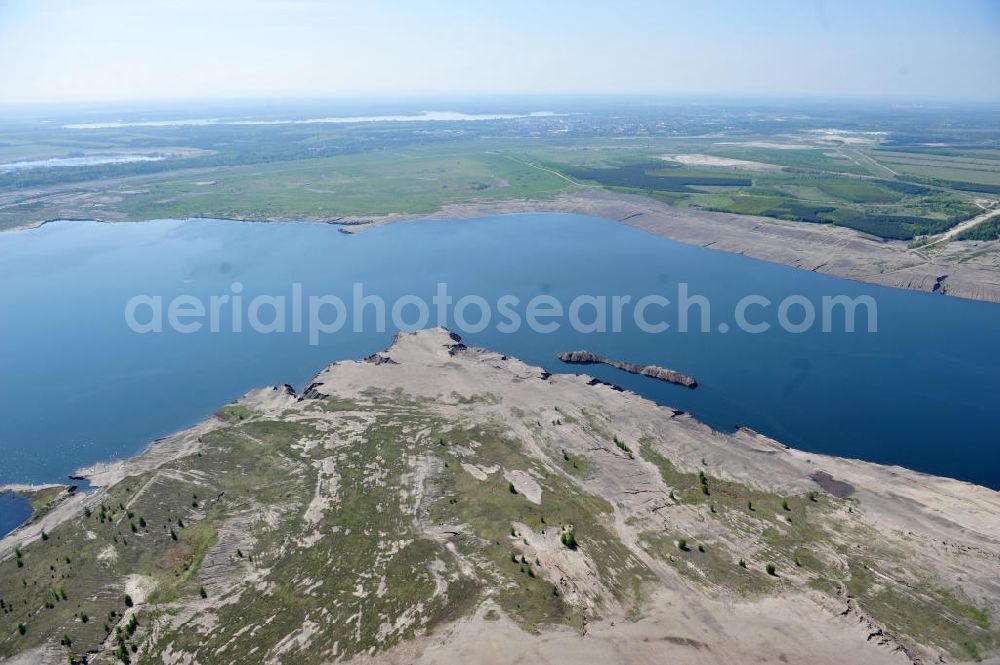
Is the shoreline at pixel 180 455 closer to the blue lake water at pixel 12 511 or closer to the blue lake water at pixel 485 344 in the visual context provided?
the blue lake water at pixel 12 511

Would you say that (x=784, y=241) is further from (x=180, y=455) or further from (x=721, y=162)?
(x=180, y=455)

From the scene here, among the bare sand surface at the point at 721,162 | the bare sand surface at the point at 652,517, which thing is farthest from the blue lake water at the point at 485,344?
the bare sand surface at the point at 721,162

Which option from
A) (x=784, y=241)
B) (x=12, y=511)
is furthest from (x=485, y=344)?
(x=784, y=241)

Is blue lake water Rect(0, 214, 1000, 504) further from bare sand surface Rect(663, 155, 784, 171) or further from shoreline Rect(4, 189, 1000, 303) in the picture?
bare sand surface Rect(663, 155, 784, 171)

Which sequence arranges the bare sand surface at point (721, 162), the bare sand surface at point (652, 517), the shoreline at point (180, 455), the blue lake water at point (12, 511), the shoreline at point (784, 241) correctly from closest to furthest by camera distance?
the bare sand surface at point (652, 517) < the blue lake water at point (12, 511) < the shoreline at point (180, 455) < the shoreline at point (784, 241) < the bare sand surface at point (721, 162)

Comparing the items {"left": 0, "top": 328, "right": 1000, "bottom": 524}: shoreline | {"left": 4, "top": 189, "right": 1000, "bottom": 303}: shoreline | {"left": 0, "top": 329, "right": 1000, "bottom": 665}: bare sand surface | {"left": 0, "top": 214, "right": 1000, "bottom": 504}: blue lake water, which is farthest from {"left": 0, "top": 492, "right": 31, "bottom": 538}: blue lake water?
{"left": 4, "top": 189, "right": 1000, "bottom": 303}: shoreline

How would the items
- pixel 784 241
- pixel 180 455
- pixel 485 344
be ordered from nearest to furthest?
pixel 180 455
pixel 485 344
pixel 784 241
